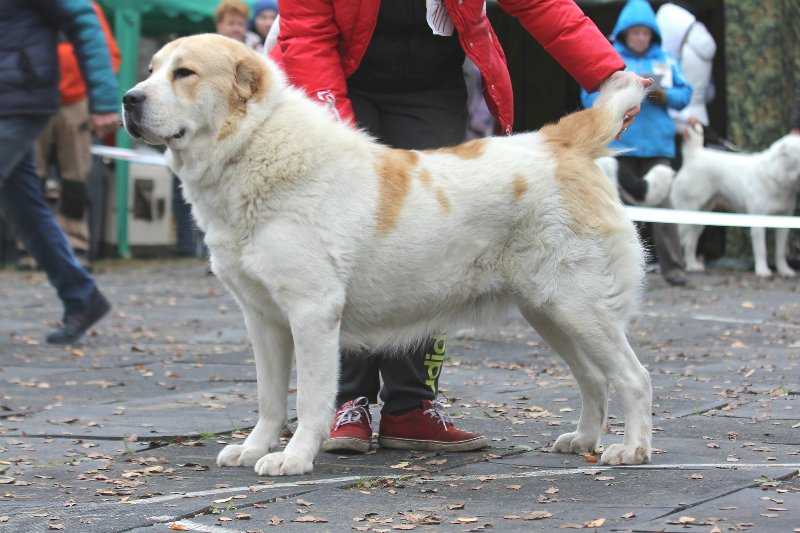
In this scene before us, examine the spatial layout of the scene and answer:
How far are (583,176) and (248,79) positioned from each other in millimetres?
1173

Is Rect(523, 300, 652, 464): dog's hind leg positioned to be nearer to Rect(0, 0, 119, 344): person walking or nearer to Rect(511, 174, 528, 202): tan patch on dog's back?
Rect(511, 174, 528, 202): tan patch on dog's back

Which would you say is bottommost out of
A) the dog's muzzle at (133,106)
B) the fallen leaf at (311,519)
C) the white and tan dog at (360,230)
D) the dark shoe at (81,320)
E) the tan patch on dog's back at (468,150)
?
the dark shoe at (81,320)

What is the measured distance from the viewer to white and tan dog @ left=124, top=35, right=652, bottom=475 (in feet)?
15.0

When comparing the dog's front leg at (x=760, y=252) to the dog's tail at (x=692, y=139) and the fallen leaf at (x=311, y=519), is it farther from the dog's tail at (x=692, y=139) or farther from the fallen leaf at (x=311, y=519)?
the fallen leaf at (x=311, y=519)

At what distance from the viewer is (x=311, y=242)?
455cm

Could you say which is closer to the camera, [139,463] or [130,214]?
[139,463]

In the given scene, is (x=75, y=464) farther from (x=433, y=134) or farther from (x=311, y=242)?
(x=433, y=134)

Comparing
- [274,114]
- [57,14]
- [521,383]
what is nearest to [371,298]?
[274,114]

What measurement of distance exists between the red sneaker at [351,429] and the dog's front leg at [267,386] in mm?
210

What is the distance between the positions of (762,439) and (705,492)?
1096 millimetres

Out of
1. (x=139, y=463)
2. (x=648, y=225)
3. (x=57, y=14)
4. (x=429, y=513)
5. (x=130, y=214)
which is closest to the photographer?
(x=429, y=513)

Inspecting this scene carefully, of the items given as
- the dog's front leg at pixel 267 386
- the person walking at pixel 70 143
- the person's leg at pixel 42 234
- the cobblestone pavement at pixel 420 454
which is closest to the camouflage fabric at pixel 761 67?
the cobblestone pavement at pixel 420 454

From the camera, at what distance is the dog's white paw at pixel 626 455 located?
471cm

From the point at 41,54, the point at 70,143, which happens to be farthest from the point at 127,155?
the point at 41,54
